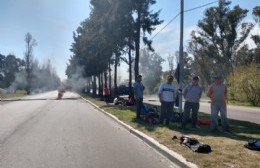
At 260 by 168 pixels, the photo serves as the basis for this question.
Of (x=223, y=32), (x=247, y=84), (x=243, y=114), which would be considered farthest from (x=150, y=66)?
(x=243, y=114)

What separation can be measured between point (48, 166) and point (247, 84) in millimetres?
36784

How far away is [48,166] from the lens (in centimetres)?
929

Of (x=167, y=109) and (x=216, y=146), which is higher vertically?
(x=167, y=109)

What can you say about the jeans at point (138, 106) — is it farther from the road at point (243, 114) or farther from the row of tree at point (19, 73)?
the row of tree at point (19, 73)

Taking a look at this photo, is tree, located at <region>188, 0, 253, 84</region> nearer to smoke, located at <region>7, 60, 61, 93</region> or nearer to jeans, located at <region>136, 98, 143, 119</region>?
jeans, located at <region>136, 98, 143, 119</region>

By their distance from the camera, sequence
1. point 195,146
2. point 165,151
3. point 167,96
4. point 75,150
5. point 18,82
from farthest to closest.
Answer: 1. point 18,82
2. point 167,96
3. point 75,150
4. point 165,151
5. point 195,146

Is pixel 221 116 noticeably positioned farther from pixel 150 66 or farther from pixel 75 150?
pixel 150 66

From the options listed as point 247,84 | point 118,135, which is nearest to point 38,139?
point 118,135

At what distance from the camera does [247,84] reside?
4378cm

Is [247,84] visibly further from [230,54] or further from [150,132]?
[150,132]

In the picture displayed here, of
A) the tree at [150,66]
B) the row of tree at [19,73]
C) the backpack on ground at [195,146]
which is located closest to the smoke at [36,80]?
the row of tree at [19,73]

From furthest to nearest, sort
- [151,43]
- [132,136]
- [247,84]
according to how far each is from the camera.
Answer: [247,84], [151,43], [132,136]

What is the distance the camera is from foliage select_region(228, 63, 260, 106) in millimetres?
42625

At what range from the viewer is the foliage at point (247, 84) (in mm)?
42625
